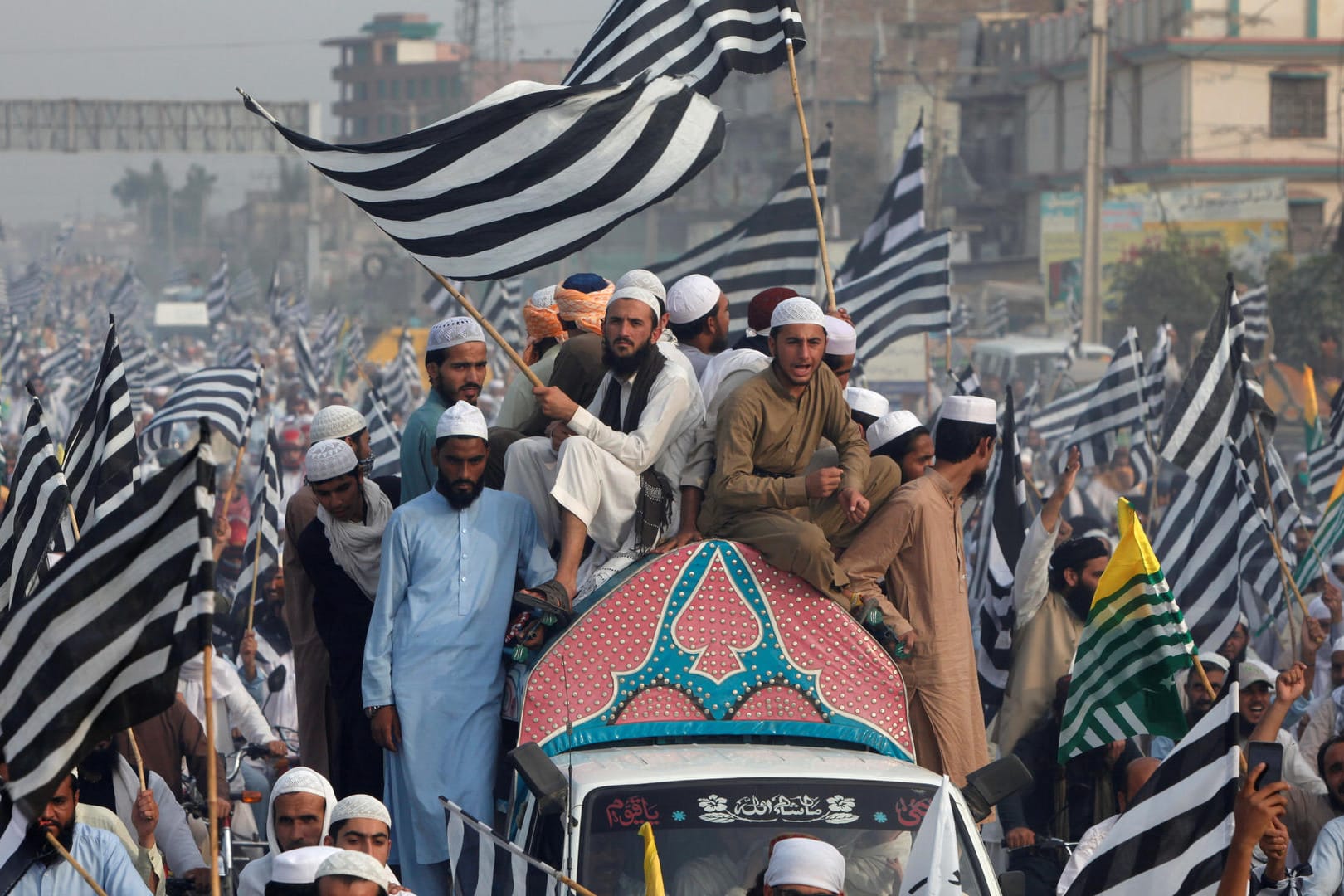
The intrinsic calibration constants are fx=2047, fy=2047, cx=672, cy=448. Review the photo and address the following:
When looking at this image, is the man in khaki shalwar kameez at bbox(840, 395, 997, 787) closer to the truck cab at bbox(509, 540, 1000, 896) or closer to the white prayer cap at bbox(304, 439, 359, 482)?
the truck cab at bbox(509, 540, 1000, 896)

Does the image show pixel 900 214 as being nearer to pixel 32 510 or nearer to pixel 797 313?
pixel 32 510

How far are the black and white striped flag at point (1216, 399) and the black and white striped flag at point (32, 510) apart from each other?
6446 mm

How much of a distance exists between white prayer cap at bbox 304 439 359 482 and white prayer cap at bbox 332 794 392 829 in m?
1.60

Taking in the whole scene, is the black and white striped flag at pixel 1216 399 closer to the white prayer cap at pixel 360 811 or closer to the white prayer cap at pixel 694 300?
the white prayer cap at pixel 694 300

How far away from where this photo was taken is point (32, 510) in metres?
8.82

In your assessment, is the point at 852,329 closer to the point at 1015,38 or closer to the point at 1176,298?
the point at 1176,298

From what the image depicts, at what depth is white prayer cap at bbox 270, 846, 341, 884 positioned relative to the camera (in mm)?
5453

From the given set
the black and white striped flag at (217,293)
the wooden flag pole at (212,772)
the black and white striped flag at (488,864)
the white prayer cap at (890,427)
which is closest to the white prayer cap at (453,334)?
the white prayer cap at (890,427)

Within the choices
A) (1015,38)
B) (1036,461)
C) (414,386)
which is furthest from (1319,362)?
(1015,38)

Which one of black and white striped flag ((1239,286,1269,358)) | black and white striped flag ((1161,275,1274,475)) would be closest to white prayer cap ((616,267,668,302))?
black and white striped flag ((1161,275,1274,475))

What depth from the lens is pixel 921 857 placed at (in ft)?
17.6

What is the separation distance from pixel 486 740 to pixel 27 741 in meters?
2.25

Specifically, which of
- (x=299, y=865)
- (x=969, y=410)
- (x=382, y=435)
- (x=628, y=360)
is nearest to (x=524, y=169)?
(x=628, y=360)

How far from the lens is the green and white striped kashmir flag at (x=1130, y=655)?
7.70 meters
